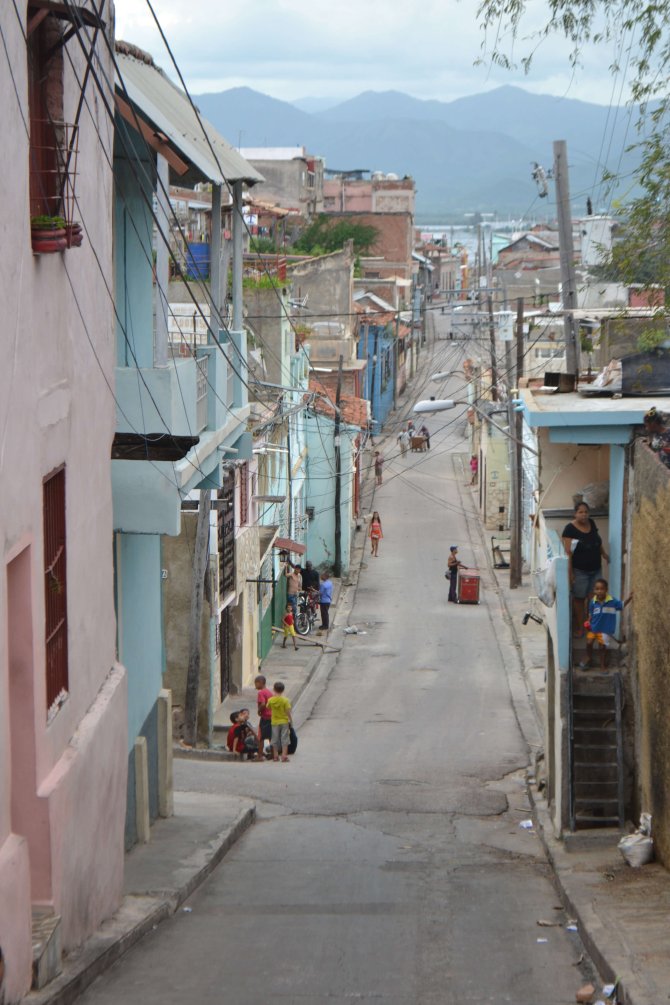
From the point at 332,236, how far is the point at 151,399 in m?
70.1

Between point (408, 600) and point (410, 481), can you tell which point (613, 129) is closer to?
point (408, 600)

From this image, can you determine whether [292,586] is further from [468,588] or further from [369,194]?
[369,194]

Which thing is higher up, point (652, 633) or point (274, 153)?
point (274, 153)

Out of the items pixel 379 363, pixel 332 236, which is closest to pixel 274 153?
pixel 332 236

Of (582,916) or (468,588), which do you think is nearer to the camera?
(582,916)

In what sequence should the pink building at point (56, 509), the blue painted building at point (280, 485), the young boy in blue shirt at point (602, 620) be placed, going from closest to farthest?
the pink building at point (56, 509) < the young boy in blue shirt at point (602, 620) < the blue painted building at point (280, 485)

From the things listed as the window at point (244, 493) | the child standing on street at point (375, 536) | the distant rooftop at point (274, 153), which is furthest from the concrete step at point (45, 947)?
the distant rooftop at point (274, 153)

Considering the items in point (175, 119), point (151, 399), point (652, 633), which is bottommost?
point (652, 633)

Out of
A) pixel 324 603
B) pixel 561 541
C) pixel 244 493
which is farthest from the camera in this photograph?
pixel 324 603

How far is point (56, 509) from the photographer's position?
850cm

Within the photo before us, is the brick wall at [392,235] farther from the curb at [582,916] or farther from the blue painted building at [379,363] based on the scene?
the curb at [582,916]

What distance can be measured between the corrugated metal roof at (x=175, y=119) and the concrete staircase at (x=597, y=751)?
6.24 m

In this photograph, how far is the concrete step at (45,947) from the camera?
7.38 meters

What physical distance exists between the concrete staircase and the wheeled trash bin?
2227 cm
